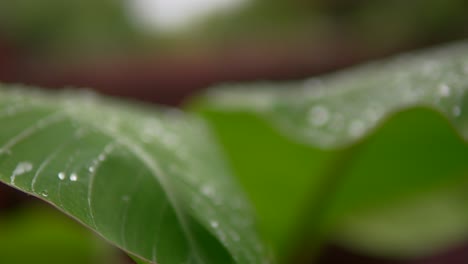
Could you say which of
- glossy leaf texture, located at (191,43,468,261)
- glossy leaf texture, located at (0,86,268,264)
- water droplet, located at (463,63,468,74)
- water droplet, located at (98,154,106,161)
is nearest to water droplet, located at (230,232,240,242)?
glossy leaf texture, located at (0,86,268,264)

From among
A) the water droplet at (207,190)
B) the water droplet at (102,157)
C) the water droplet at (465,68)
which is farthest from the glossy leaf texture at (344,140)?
the water droplet at (102,157)

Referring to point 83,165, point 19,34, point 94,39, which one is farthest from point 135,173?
point 94,39

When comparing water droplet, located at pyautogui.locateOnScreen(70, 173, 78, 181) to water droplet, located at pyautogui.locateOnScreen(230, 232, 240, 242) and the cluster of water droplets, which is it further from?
water droplet, located at pyautogui.locateOnScreen(230, 232, 240, 242)

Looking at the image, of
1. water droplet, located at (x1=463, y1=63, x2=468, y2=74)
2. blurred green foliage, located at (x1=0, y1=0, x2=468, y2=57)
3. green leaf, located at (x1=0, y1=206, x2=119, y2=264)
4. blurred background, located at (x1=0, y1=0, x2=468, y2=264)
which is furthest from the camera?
blurred green foliage, located at (x1=0, y1=0, x2=468, y2=57)

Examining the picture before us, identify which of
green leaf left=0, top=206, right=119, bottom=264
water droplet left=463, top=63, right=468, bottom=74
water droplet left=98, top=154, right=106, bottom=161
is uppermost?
water droplet left=463, top=63, right=468, bottom=74

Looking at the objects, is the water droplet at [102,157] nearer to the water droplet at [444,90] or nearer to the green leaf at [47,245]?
the water droplet at [444,90]

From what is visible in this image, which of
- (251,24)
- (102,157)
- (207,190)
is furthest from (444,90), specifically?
(251,24)

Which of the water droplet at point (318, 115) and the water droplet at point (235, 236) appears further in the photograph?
the water droplet at point (318, 115)

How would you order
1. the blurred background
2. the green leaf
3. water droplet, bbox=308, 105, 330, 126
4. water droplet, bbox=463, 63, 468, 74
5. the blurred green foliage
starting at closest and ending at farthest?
water droplet, bbox=463, 63, 468, 74
water droplet, bbox=308, 105, 330, 126
the green leaf
the blurred background
the blurred green foliage
